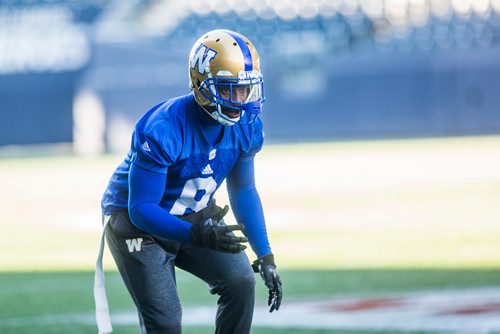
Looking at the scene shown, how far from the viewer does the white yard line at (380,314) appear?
686 cm

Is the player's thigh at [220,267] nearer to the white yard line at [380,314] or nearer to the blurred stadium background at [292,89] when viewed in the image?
the white yard line at [380,314]

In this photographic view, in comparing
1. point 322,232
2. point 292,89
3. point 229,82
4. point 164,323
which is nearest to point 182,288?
point 322,232

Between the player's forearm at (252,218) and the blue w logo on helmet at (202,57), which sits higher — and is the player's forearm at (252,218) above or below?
below

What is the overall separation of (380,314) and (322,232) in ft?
19.6

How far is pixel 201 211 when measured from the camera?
16.0ft

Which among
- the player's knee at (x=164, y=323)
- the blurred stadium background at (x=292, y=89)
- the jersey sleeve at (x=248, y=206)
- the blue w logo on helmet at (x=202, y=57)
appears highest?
the blue w logo on helmet at (x=202, y=57)

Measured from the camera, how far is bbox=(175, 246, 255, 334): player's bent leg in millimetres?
4660

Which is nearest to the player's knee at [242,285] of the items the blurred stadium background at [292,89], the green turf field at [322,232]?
the green turf field at [322,232]

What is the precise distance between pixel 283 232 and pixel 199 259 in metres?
8.79

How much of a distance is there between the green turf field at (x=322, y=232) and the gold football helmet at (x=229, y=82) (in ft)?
8.61

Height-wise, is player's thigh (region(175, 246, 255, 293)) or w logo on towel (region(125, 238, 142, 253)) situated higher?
w logo on towel (region(125, 238, 142, 253))

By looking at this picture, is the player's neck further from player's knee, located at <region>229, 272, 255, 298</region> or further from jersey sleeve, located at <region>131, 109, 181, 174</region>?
player's knee, located at <region>229, 272, 255, 298</region>

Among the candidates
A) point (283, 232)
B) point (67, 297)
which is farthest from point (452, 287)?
point (283, 232)

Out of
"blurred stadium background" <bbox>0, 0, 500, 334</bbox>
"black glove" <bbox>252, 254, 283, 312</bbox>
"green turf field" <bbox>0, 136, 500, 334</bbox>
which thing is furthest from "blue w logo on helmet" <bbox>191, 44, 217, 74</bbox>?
"blurred stadium background" <bbox>0, 0, 500, 334</bbox>
